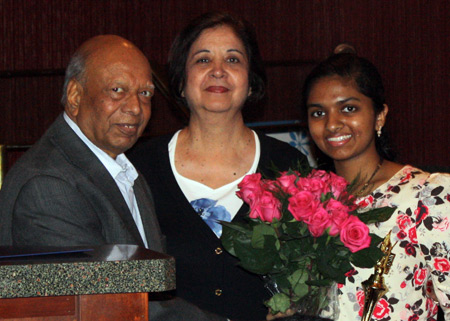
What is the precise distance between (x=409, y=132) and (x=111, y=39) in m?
3.44

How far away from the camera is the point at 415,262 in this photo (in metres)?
2.20

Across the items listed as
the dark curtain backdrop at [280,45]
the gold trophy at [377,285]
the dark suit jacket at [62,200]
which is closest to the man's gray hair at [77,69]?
the dark suit jacket at [62,200]

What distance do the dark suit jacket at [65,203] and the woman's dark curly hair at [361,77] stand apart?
3.06 feet

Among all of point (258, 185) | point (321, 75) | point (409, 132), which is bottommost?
point (409, 132)

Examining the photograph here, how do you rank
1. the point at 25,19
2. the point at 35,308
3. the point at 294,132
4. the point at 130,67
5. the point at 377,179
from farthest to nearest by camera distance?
the point at 25,19
the point at 294,132
the point at 377,179
the point at 130,67
the point at 35,308

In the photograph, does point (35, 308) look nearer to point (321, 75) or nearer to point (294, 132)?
point (321, 75)

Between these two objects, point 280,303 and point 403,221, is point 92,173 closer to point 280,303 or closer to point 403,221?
point 280,303

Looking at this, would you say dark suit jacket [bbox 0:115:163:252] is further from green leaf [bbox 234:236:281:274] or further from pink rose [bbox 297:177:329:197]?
pink rose [bbox 297:177:329:197]

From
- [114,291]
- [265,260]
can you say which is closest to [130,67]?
[265,260]

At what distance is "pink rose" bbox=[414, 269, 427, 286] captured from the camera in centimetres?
221

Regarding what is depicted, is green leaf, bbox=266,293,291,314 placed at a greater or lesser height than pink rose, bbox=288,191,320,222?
lesser

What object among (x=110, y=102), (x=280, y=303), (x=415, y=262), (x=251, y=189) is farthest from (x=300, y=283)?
(x=110, y=102)

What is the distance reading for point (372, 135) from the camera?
2537 mm

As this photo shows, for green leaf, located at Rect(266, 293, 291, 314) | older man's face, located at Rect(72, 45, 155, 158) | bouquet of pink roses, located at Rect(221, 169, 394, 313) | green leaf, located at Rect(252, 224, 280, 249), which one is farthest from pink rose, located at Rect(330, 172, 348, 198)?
older man's face, located at Rect(72, 45, 155, 158)
